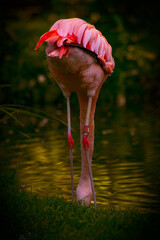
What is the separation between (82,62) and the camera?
4.05m

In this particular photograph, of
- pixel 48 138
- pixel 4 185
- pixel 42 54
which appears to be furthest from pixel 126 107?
pixel 4 185

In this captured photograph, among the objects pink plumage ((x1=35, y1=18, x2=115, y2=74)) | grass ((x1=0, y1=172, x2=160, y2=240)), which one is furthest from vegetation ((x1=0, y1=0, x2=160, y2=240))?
pink plumage ((x1=35, y1=18, x2=115, y2=74))

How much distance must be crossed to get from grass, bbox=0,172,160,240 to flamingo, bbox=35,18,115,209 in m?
0.29

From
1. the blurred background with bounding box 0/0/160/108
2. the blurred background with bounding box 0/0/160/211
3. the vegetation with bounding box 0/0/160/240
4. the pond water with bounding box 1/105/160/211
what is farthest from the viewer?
the blurred background with bounding box 0/0/160/108

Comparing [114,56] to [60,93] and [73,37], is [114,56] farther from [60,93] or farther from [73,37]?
[73,37]

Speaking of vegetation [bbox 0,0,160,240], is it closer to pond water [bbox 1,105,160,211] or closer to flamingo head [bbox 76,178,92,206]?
flamingo head [bbox 76,178,92,206]

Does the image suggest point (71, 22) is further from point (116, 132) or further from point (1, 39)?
point (1, 39)

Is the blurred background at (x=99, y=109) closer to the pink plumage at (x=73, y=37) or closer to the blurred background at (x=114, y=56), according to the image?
the blurred background at (x=114, y=56)

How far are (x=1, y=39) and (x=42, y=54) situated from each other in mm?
2177

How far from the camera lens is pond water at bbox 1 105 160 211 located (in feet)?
16.1

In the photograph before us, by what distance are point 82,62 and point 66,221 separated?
1.33 meters

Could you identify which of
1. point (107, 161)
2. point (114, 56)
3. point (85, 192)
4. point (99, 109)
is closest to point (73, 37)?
point (85, 192)

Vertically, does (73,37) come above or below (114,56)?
below

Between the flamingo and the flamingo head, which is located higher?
the flamingo
